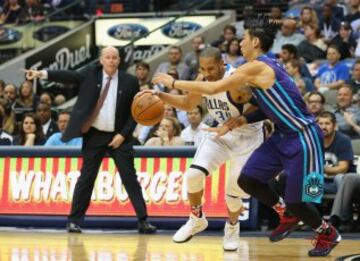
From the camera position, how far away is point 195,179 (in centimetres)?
995

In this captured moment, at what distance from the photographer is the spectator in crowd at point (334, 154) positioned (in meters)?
12.5

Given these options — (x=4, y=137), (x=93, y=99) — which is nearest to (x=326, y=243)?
(x=93, y=99)

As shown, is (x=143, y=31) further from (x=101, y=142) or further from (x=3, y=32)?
(x=101, y=142)

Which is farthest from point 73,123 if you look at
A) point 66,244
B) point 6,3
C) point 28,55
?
point 6,3

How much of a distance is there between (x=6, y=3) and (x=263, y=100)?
14155mm

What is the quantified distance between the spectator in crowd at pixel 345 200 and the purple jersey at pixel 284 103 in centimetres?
300

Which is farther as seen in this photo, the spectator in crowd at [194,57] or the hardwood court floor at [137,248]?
the spectator in crowd at [194,57]

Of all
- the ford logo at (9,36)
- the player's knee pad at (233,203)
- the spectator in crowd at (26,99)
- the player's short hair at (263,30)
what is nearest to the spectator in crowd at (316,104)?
the player's knee pad at (233,203)

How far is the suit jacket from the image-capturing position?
12.4 m

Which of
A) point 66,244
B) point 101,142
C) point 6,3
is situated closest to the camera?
point 66,244

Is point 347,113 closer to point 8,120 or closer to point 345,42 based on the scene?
point 345,42

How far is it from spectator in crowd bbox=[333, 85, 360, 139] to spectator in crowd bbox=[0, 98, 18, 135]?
497 centimetres

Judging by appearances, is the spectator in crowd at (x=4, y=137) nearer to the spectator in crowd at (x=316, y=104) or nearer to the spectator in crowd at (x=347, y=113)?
the spectator in crowd at (x=316, y=104)

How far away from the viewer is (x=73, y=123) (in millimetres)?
12406
